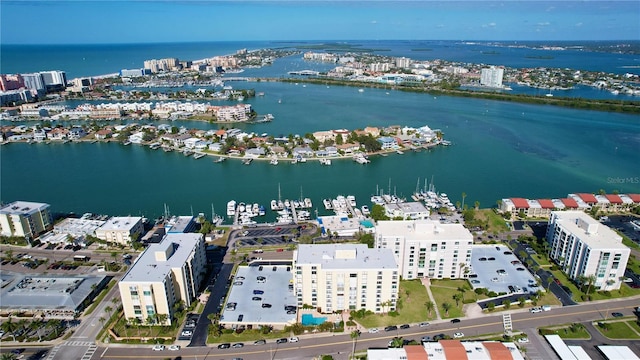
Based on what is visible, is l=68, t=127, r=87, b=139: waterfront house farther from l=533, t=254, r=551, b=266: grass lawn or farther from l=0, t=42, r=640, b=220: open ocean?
l=533, t=254, r=551, b=266: grass lawn

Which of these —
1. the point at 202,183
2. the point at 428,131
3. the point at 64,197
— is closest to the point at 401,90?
the point at 428,131

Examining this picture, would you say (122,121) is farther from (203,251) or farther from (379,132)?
(203,251)

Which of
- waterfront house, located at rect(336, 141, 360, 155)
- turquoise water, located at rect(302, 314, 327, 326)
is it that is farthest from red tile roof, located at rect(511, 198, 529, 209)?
waterfront house, located at rect(336, 141, 360, 155)

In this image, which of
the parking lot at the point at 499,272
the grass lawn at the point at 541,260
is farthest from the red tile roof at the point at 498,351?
the grass lawn at the point at 541,260

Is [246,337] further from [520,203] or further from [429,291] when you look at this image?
[520,203]

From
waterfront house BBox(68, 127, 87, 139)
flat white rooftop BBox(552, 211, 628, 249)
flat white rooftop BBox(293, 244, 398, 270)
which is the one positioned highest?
flat white rooftop BBox(293, 244, 398, 270)
